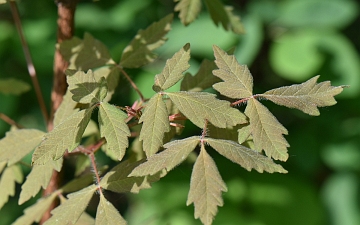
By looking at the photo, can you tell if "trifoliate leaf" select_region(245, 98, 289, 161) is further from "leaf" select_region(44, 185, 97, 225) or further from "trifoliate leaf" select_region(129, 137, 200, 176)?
"leaf" select_region(44, 185, 97, 225)

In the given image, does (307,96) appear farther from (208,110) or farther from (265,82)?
(265,82)

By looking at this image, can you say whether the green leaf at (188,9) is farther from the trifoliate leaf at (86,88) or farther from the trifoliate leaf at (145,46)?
the trifoliate leaf at (86,88)

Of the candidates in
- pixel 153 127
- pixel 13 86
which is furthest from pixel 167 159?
pixel 13 86

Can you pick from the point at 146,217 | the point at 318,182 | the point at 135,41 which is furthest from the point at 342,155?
the point at 135,41

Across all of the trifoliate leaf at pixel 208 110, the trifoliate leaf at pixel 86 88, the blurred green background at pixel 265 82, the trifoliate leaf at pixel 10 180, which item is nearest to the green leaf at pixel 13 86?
the trifoliate leaf at pixel 10 180

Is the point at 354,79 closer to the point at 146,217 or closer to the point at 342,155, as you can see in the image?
the point at 342,155

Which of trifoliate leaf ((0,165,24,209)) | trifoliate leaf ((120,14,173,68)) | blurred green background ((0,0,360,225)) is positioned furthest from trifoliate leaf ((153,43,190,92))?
blurred green background ((0,0,360,225))
